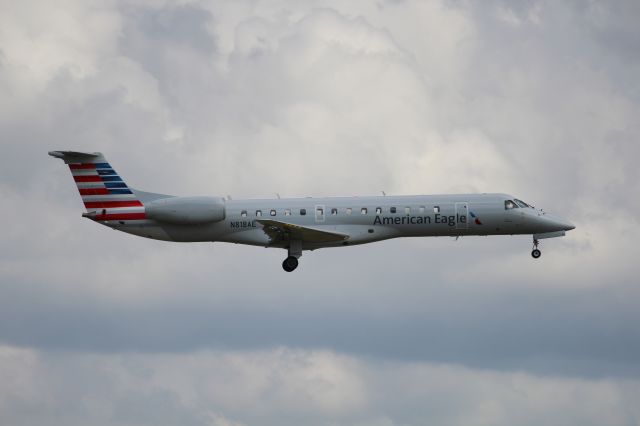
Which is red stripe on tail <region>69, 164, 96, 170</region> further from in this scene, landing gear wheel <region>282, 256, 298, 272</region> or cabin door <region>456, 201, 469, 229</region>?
cabin door <region>456, 201, 469, 229</region>

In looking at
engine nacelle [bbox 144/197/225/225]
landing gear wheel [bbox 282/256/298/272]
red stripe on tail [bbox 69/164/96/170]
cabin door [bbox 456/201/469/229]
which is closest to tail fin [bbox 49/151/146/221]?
red stripe on tail [bbox 69/164/96/170]

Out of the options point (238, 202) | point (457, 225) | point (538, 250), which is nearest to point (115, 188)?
point (238, 202)

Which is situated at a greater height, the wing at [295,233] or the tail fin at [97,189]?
the tail fin at [97,189]

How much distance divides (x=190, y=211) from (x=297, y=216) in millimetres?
5164

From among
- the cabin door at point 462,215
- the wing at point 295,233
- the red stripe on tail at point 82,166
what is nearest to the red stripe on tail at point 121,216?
the red stripe on tail at point 82,166

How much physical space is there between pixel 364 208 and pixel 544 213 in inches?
353

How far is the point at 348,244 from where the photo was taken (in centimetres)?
6706

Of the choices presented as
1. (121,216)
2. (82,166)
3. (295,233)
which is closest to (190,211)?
(121,216)

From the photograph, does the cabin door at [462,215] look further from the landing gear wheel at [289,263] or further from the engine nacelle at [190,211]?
the engine nacelle at [190,211]

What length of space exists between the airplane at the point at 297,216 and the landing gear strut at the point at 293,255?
5 cm

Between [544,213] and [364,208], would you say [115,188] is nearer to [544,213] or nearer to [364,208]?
[364,208]

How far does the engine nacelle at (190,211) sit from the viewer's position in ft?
220

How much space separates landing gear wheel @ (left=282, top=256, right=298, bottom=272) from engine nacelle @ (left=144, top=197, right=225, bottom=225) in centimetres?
376

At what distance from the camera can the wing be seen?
65.0 meters
